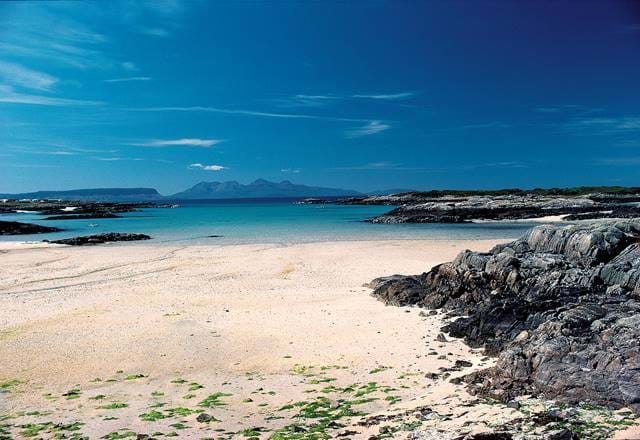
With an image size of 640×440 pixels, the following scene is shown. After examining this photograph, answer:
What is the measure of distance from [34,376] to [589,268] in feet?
50.1

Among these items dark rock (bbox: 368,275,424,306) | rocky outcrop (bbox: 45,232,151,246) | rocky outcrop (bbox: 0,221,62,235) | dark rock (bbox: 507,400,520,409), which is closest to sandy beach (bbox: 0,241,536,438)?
dark rock (bbox: 507,400,520,409)

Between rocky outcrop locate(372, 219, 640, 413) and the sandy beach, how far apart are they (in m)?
0.86

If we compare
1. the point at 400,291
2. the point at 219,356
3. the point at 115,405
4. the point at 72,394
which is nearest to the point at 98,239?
the point at 400,291

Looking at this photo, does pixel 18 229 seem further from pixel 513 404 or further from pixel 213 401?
pixel 513 404

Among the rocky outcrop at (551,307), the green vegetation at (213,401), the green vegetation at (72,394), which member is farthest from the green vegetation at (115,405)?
the rocky outcrop at (551,307)

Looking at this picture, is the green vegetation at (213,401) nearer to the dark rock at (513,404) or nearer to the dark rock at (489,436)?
the dark rock at (489,436)

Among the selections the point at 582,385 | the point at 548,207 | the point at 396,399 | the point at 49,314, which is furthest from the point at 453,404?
the point at 548,207

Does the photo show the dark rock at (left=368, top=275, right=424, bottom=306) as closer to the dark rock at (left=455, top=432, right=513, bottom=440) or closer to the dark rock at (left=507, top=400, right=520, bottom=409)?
A: the dark rock at (left=507, top=400, right=520, bottom=409)

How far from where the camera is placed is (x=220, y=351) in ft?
41.7

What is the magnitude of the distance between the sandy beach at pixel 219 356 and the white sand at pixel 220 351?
46 millimetres

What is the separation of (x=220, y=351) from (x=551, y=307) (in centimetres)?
858

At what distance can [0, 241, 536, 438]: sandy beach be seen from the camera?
340 inches


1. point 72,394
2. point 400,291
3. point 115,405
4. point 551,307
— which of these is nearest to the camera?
point 115,405

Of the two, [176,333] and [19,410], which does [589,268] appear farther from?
[19,410]
